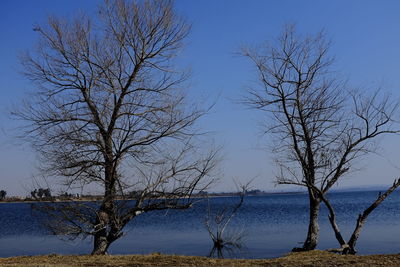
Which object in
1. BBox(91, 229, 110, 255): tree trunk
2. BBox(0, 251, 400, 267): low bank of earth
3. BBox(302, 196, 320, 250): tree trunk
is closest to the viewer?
BBox(0, 251, 400, 267): low bank of earth

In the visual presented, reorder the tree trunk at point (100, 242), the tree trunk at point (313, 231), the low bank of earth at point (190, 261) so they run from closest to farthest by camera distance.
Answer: the low bank of earth at point (190, 261) < the tree trunk at point (100, 242) < the tree trunk at point (313, 231)

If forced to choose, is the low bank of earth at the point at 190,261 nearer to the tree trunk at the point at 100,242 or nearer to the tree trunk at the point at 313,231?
the tree trunk at the point at 100,242

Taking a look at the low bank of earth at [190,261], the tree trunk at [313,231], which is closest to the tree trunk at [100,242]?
the low bank of earth at [190,261]

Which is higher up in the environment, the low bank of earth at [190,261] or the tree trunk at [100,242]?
the tree trunk at [100,242]

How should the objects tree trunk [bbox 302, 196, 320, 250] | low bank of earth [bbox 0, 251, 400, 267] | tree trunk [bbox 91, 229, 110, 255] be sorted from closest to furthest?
low bank of earth [bbox 0, 251, 400, 267] → tree trunk [bbox 91, 229, 110, 255] → tree trunk [bbox 302, 196, 320, 250]

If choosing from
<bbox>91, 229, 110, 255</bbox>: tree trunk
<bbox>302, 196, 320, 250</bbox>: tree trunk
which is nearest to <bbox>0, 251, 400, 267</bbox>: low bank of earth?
<bbox>91, 229, 110, 255</bbox>: tree trunk

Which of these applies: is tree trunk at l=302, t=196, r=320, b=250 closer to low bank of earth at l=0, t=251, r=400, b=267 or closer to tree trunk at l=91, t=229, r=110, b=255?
low bank of earth at l=0, t=251, r=400, b=267

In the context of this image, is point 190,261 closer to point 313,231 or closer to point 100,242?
point 100,242

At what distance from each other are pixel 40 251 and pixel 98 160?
8492 mm

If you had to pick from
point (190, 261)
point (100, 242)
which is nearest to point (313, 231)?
point (190, 261)

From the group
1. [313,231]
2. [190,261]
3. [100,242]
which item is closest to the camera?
[190,261]

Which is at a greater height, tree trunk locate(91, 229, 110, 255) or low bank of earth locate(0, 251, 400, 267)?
tree trunk locate(91, 229, 110, 255)

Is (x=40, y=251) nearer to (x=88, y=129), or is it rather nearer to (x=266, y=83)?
(x=88, y=129)

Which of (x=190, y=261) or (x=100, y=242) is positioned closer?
(x=190, y=261)
